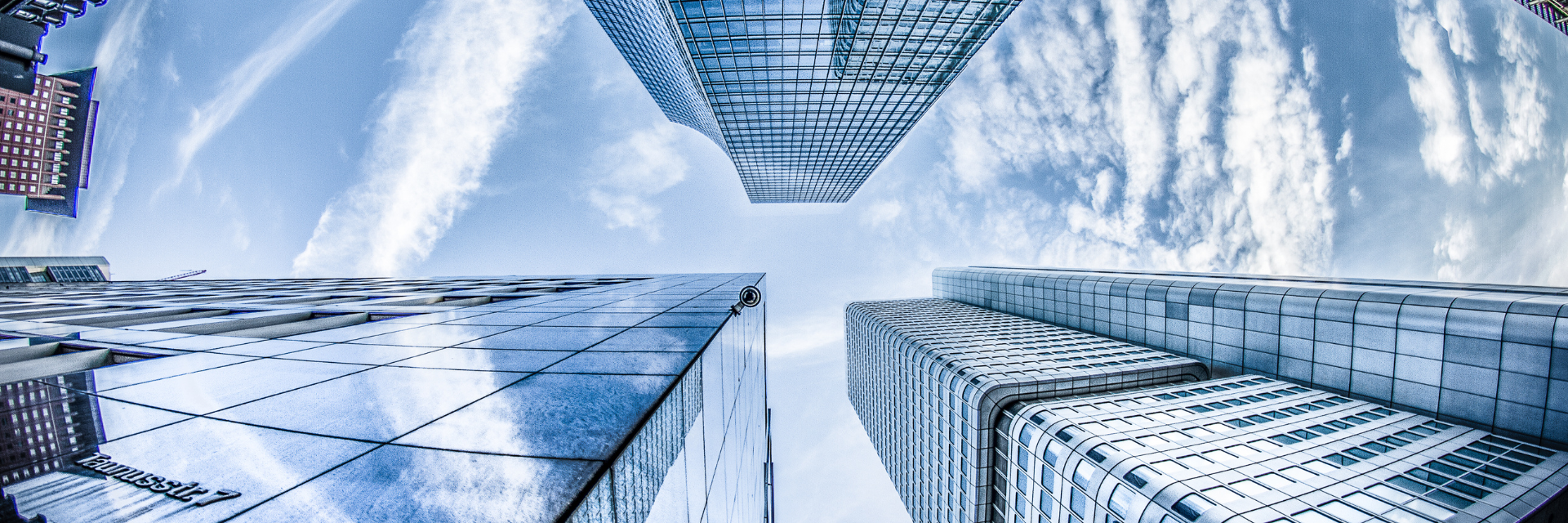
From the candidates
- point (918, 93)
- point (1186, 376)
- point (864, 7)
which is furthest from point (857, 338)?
point (864, 7)

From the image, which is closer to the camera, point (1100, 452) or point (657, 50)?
point (1100, 452)

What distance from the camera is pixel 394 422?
4230mm

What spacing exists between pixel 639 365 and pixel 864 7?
40.5 meters

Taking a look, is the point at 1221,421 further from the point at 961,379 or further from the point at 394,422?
the point at 394,422

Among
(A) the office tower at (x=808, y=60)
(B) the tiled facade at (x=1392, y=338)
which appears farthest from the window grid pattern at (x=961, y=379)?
(A) the office tower at (x=808, y=60)

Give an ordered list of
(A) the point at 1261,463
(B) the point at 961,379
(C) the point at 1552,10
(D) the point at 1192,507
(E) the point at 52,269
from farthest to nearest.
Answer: (C) the point at 1552,10 → (E) the point at 52,269 → (B) the point at 961,379 → (A) the point at 1261,463 → (D) the point at 1192,507

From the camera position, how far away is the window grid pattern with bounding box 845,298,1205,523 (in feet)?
121

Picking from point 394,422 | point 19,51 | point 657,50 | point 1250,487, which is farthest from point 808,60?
point 394,422

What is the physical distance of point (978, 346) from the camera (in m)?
49.3

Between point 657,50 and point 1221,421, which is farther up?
point 657,50

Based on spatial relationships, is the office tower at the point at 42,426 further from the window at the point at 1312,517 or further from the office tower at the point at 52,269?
the office tower at the point at 52,269

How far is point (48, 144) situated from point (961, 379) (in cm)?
14793

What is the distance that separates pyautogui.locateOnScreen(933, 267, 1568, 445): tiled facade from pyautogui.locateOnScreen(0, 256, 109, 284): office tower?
122610 millimetres

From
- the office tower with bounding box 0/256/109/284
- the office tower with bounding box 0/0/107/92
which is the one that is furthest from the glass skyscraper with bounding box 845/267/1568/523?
the office tower with bounding box 0/256/109/284
